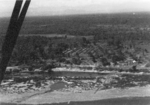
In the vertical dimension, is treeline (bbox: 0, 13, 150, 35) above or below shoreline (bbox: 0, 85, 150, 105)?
below

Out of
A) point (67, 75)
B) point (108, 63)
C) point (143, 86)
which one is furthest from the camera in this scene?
point (108, 63)

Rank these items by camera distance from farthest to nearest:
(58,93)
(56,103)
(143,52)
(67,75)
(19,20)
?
(143,52), (67,75), (58,93), (56,103), (19,20)

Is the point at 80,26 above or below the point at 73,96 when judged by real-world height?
below

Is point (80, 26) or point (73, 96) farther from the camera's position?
point (80, 26)

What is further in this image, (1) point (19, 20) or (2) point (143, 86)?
(2) point (143, 86)

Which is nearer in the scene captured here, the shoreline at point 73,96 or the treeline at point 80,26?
the shoreline at point 73,96

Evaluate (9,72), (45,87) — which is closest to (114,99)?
(45,87)

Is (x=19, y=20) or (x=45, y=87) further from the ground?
(x=19, y=20)

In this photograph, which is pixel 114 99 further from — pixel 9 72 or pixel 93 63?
pixel 9 72

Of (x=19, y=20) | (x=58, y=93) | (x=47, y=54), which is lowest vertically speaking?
(x=47, y=54)

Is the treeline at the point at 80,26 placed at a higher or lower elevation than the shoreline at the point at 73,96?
lower

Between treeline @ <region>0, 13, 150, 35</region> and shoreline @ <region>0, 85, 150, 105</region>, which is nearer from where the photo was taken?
shoreline @ <region>0, 85, 150, 105</region>
